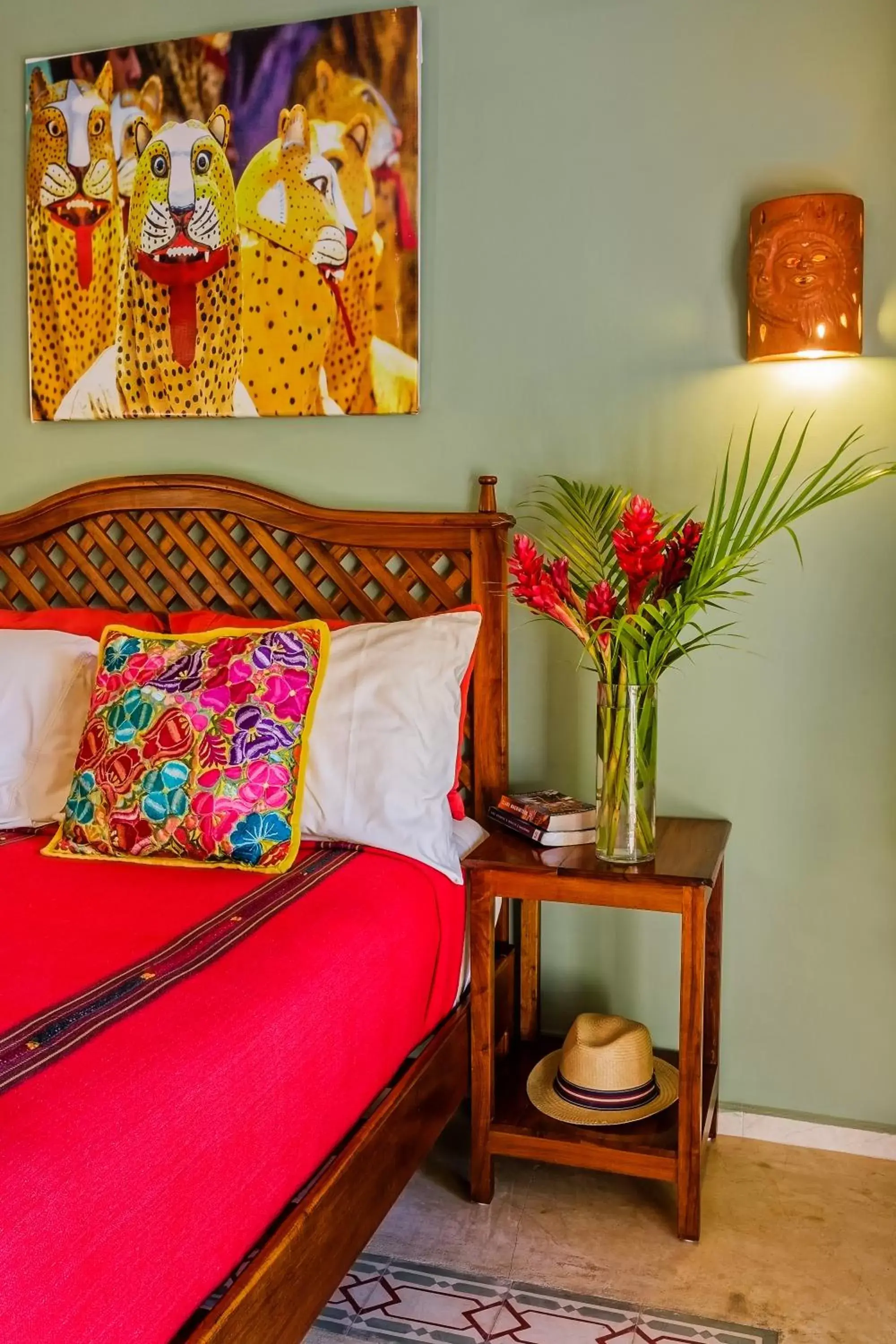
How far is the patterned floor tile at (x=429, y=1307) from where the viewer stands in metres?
1.80

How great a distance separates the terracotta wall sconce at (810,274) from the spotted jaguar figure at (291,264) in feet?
2.88

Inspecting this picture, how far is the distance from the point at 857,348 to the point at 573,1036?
Result: 139 cm

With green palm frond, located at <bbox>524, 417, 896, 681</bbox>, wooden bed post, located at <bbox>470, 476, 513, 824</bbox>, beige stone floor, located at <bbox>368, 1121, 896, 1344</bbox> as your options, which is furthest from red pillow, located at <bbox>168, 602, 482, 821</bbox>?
beige stone floor, located at <bbox>368, 1121, 896, 1344</bbox>

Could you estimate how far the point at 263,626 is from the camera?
7.91ft

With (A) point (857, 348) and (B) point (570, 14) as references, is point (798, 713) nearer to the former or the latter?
(A) point (857, 348)

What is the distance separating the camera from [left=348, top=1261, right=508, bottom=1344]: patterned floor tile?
1796 millimetres

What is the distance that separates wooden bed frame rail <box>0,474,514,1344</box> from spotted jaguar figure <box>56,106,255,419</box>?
21 centimetres

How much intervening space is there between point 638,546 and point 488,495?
0.51m

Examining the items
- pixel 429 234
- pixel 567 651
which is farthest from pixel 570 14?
pixel 567 651

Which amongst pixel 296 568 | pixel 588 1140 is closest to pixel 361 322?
pixel 296 568

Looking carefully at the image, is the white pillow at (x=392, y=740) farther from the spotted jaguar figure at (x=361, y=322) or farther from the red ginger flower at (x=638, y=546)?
the spotted jaguar figure at (x=361, y=322)

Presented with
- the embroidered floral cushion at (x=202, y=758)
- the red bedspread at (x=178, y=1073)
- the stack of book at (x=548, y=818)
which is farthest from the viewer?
the stack of book at (x=548, y=818)

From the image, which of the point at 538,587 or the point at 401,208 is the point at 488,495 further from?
the point at 401,208

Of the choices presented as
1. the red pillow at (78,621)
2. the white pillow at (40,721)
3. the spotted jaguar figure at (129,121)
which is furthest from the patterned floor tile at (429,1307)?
the spotted jaguar figure at (129,121)
